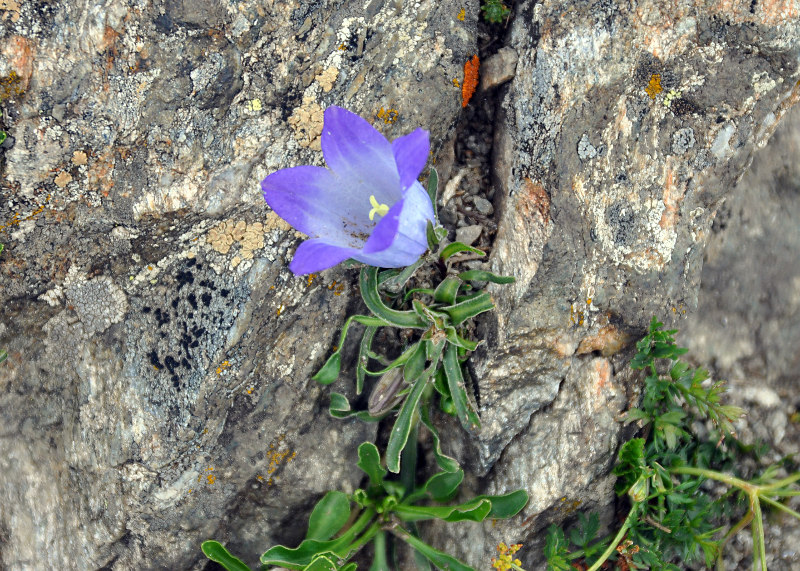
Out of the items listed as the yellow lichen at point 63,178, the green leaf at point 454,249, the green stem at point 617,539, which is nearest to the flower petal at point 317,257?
the green leaf at point 454,249

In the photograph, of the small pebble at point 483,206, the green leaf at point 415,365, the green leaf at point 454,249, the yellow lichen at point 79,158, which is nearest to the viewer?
the green leaf at point 454,249

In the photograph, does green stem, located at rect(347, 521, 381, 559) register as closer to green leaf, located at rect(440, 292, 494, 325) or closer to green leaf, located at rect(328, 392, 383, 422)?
green leaf, located at rect(328, 392, 383, 422)

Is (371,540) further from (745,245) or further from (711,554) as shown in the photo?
(745,245)

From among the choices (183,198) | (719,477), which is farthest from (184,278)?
(719,477)

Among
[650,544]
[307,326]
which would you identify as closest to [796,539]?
[650,544]

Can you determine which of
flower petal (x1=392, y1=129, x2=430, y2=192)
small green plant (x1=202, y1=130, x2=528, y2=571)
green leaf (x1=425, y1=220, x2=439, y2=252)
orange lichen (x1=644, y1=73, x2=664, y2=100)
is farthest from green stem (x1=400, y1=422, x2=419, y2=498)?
orange lichen (x1=644, y1=73, x2=664, y2=100)

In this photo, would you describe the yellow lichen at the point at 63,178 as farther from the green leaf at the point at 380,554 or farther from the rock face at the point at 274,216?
the green leaf at the point at 380,554
